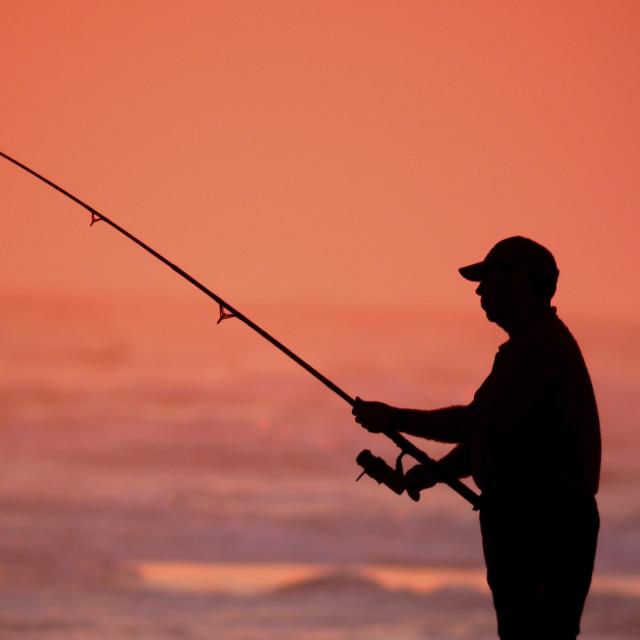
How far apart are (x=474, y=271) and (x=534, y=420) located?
70cm

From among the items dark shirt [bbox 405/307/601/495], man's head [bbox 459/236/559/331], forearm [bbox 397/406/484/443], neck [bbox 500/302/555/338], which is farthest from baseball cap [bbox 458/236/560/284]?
forearm [bbox 397/406/484/443]

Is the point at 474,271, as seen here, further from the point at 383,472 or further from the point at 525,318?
the point at 383,472

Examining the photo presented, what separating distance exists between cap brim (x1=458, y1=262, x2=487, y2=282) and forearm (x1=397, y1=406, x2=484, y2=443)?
56 centimetres

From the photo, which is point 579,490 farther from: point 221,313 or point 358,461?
point 221,313

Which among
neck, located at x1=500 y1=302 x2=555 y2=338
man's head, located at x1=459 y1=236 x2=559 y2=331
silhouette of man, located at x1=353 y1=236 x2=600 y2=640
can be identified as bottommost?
silhouette of man, located at x1=353 y1=236 x2=600 y2=640

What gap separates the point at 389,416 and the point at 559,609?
106 cm

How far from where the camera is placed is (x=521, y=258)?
32.2ft

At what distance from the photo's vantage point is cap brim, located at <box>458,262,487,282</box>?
987 centimetres

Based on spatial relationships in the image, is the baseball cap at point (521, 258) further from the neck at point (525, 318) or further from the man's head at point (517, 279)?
the neck at point (525, 318)

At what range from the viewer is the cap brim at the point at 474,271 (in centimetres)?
987

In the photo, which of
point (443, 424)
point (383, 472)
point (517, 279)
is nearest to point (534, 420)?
point (443, 424)

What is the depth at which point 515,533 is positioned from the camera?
384 inches

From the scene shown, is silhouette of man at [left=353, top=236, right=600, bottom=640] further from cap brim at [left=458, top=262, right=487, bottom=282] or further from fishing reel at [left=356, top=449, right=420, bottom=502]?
fishing reel at [left=356, top=449, right=420, bottom=502]

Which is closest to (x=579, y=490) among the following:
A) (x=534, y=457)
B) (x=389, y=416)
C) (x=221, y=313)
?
(x=534, y=457)
